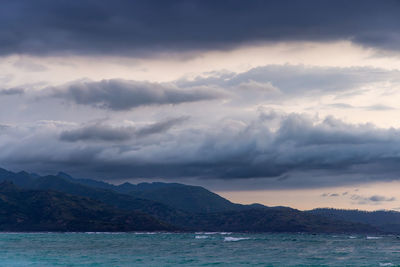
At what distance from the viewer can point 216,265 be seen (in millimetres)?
102875

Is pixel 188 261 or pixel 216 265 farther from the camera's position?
pixel 188 261

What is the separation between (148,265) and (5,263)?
27.9 m

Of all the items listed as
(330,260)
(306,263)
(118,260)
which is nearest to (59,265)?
(118,260)

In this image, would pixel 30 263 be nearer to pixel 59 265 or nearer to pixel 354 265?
pixel 59 265

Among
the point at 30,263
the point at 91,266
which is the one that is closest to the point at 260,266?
the point at 91,266

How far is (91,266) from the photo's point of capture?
101m

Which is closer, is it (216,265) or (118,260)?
(216,265)

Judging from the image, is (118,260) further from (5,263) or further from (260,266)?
(260,266)

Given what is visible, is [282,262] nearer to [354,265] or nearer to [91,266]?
[354,265]

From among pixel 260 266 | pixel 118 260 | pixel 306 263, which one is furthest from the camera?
pixel 118 260

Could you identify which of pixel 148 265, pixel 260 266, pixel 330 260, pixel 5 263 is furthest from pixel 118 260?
pixel 330 260

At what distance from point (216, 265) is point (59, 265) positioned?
29196 mm

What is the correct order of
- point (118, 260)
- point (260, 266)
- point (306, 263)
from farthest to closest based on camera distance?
point (118, 260), point (306, 263), point (260, 266)

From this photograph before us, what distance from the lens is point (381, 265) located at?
101000 mm
